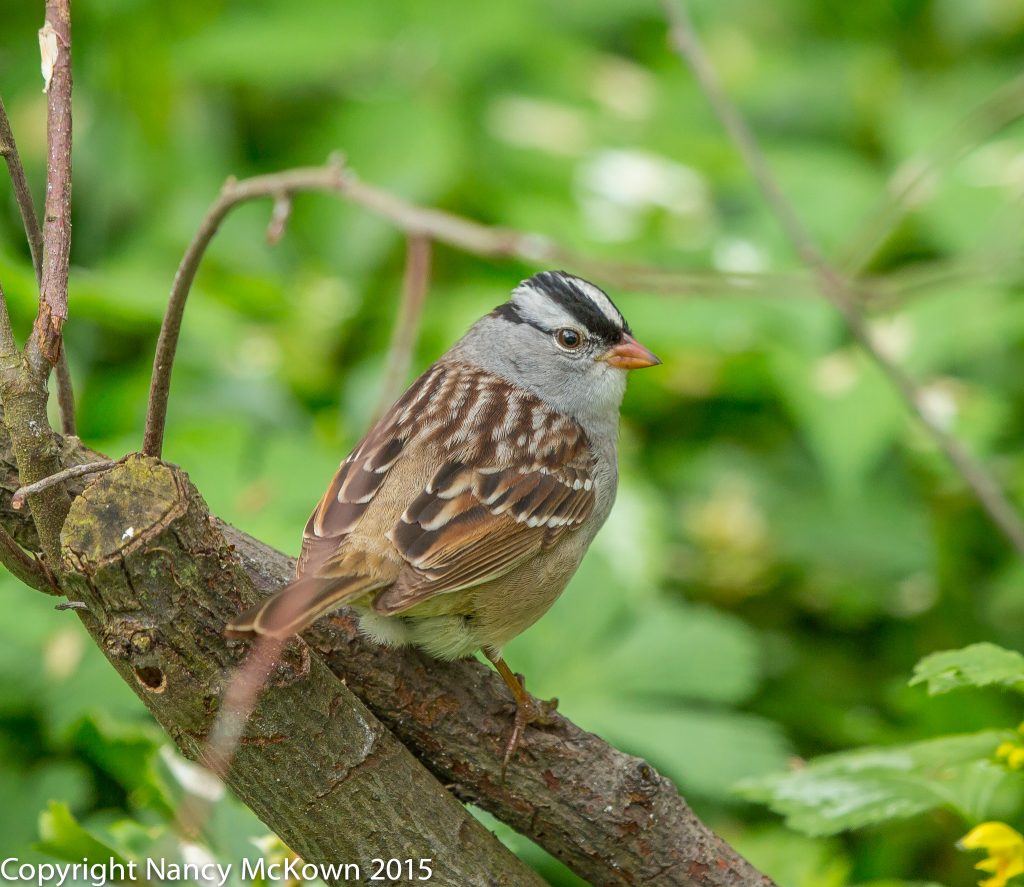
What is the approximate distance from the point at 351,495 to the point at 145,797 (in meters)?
0.77

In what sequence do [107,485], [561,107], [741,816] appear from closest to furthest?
[107,485] < [741,816] < [561,107]

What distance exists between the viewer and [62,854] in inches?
75.0

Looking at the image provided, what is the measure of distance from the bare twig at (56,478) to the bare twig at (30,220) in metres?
0.20

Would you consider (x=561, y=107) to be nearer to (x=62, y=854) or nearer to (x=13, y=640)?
(x=13, y=640)

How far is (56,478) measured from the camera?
1447 mm

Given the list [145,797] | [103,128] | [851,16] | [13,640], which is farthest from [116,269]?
[851,16]

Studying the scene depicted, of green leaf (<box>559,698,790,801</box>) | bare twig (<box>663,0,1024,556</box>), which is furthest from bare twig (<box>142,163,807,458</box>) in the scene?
green leaf (<box>559,698,790,801</box>)

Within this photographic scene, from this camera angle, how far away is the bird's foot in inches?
72.9

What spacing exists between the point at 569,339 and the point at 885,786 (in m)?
1.28

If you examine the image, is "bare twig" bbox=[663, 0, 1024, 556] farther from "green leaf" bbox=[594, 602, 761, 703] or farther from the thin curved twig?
the thin curved twig

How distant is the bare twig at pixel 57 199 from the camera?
1.52 m

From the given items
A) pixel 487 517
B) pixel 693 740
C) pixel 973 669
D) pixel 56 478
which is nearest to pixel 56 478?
pixel 56 478

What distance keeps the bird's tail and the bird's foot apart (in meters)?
0.35

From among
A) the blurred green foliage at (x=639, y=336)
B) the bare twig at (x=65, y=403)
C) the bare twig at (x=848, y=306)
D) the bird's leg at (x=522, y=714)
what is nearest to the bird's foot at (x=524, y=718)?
the bird's leg at (x=522, y=714)
